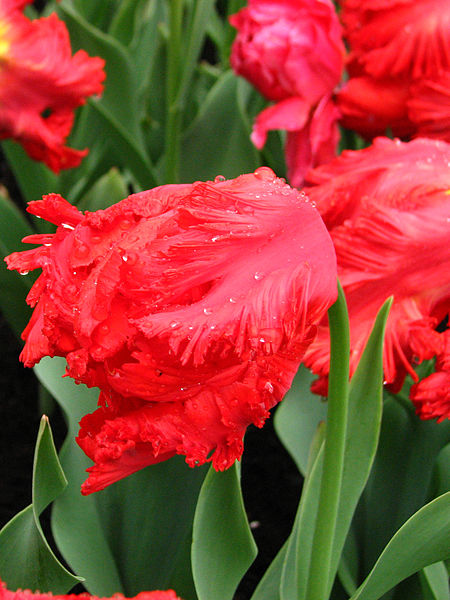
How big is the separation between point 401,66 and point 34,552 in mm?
632

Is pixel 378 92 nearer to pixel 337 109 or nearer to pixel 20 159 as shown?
pixel 337 109

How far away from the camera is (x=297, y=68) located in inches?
38.2

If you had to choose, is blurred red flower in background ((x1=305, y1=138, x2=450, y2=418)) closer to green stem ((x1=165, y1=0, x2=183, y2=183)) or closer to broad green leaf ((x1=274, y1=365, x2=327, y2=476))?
broad green leaf ((x1=274, y1=365, x2=327, y2=476))

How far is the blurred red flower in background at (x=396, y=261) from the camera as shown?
2.14 ft

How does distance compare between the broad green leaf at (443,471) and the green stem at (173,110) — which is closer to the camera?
the broad green leaf at (443,471)

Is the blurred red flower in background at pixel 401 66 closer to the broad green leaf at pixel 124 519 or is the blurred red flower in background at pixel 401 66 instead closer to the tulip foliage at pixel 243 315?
the tulip foliage at pixel 243 315

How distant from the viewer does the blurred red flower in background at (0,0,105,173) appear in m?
1.03

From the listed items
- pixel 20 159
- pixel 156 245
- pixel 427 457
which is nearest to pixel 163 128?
pixel 20 159

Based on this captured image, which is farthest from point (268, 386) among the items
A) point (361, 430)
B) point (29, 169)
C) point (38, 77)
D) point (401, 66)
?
point (29, 169)

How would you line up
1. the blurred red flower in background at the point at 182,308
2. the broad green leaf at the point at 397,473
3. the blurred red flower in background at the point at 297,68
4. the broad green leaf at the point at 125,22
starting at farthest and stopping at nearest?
the broad green leaf at the point at 125,22, the blurred red flower in background at the point at 297,68, the broad green leaf at the point at 397,473, the blurred red flower in background at the point at 182,308

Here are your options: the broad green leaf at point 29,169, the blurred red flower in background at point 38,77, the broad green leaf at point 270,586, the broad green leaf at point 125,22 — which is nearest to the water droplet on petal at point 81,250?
the broad green leaf at point 270,586

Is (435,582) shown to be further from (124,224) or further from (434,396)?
(124,224)

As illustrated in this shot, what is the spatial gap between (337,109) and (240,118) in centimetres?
28

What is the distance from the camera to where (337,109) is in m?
1.01
